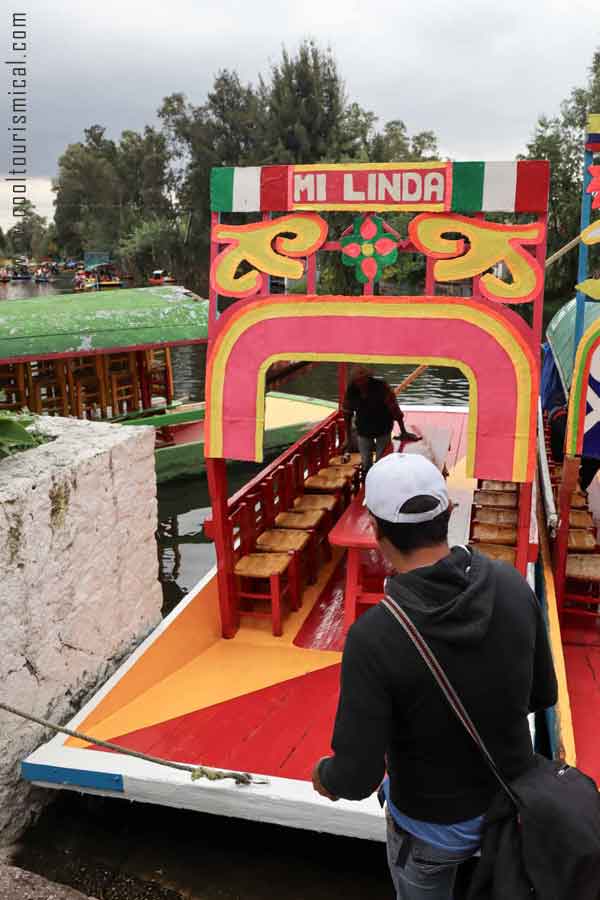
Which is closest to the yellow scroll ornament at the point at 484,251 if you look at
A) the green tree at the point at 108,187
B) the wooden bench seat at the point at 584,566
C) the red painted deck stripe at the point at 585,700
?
the wooden bench seat at the point at 584,566

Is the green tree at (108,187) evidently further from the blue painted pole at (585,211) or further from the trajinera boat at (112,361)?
the blue painted pole at (585,211)

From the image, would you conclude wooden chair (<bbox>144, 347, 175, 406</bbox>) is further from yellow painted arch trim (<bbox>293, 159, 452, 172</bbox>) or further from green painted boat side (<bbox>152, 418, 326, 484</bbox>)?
yellow painted arch trim (<bbox>293, 159, 452, 172</bbox>)

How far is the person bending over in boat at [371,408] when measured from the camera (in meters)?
7.54

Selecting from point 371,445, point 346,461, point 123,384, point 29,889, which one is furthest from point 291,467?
point 123,384

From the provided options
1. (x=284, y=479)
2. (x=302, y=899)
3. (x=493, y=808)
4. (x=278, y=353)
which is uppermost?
(x=278, y=353)

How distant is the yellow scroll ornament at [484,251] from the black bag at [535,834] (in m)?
3.24

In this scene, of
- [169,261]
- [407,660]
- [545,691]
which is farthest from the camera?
[169,261]

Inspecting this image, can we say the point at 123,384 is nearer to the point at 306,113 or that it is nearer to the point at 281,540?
the point at 281,540

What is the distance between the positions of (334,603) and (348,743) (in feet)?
15.9

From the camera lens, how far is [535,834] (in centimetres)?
190

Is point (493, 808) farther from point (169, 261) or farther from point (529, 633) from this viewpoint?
point (169, 261)

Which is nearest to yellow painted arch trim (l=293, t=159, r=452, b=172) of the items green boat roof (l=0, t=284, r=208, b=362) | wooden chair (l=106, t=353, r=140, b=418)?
green boat roof (l=0, t=284, r=208, b=362)

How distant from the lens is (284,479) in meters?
7.80

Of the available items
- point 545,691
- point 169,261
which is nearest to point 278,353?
point 545,691
